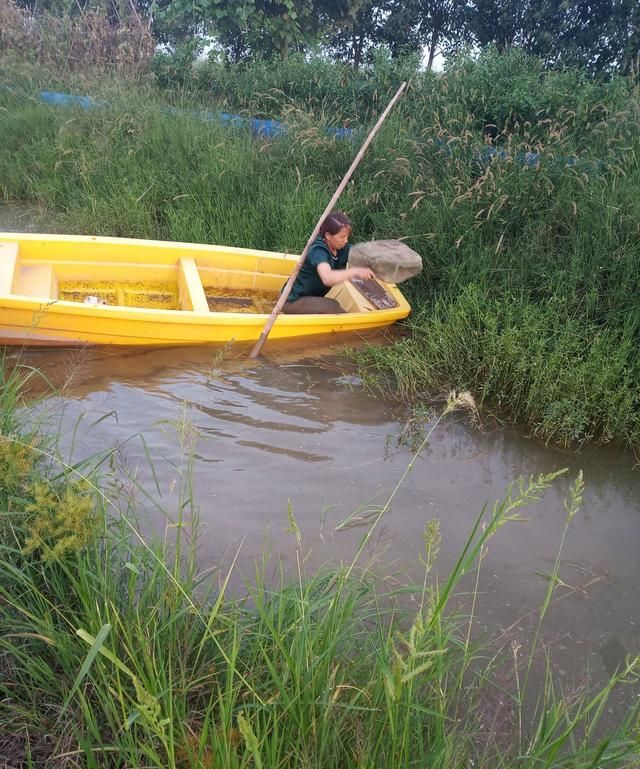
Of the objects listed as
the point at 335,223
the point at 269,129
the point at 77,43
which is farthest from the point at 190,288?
the point at 77,43

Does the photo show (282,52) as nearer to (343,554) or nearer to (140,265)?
(140,265)

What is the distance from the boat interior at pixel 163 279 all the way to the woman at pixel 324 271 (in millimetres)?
205

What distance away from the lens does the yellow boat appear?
457cm

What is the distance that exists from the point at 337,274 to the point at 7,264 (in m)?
2.28

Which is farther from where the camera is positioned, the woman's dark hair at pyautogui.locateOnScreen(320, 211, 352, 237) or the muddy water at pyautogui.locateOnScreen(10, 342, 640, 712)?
the woman's dark hair at pyautogui.locateOnScreen(320, 211, 352, 237)

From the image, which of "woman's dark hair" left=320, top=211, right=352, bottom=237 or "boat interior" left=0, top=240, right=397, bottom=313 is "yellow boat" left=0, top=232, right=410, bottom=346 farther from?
"woman's dark hair" left=320, top=211, right=352, bottom=237

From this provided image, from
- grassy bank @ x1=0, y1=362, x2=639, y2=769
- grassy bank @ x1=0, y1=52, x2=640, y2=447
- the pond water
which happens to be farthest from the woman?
grassy bank @ x1=0, y1=362, x2=639, y2=769

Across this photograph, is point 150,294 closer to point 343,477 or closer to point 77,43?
point 343,477

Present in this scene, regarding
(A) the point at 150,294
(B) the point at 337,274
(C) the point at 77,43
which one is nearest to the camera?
(B) the point at 337,274

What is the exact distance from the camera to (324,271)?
5.29 metres

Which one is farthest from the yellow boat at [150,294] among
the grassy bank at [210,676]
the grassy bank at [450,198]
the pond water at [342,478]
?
the grassy bank at [210,676]

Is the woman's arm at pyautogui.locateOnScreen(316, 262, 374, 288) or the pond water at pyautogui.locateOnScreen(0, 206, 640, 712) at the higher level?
the woman's arm at pyautogui.locateOnScreen(316, 262, 374, 288)

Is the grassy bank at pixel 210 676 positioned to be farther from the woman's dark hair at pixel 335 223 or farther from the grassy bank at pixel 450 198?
the woman's dark hair at pixel 335 223

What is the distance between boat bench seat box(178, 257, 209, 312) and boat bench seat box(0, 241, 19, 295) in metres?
1.17
